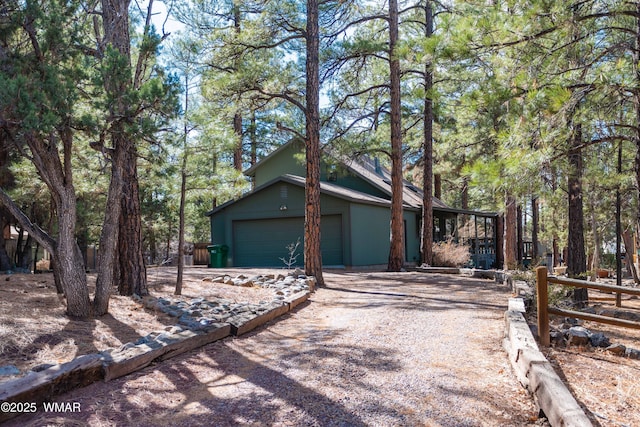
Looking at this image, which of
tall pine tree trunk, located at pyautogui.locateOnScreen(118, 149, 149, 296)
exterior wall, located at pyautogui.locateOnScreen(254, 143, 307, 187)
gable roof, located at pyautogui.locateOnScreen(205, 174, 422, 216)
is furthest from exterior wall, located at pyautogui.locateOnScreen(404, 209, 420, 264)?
tall pine tree trunk, located at pyautogui.locateOnScreen(118, 149, 149, 296)

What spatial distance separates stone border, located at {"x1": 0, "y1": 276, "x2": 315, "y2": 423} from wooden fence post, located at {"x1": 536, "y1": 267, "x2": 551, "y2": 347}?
3531 mm

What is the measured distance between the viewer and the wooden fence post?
550cm

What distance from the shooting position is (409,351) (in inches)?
202

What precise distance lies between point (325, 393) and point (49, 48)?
192 inches

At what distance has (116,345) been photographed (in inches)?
196

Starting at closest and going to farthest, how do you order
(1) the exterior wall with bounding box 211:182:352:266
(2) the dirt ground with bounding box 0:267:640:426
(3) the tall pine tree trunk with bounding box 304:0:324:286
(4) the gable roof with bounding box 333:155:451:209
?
(2) the dirt ground with bounding box 0:267:640:426 < (3) the tall pine tree trunk with bounding box 304:0:324:286 < (1) the exterior wall with bounding box 211:182:352:266 < (4) the gable roof with bounding box 333:155:451:209

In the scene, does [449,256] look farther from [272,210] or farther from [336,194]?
[272,210]

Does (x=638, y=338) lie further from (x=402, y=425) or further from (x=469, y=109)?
(x=402, y=425)

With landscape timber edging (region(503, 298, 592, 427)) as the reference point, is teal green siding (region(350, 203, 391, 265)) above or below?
above

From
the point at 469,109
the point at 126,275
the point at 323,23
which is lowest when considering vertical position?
the point at 126,275

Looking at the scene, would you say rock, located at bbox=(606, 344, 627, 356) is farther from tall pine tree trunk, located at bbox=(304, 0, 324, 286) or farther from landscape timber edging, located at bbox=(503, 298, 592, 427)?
tall pine tree trunk, located at bbox=(304, 0, 324, 286)

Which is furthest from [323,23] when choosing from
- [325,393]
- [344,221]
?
[325,393]

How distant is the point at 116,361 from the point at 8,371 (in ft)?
2.61

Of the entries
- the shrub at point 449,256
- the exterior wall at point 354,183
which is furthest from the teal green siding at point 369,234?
the shrub at point 449,256
